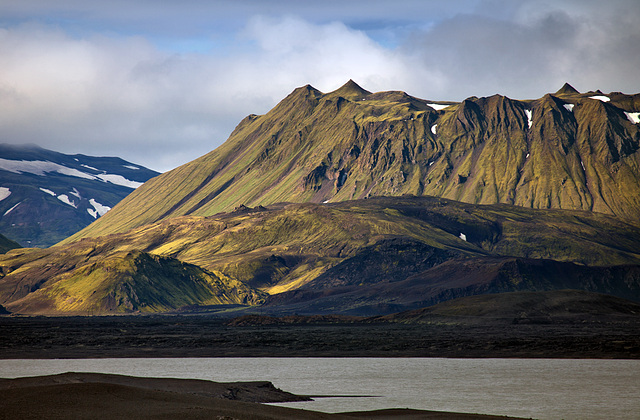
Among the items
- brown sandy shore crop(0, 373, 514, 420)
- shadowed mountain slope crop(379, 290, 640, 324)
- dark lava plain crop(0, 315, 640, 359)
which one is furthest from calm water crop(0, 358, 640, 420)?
shadowed mountain slope crop(379, 290, 640, 324)

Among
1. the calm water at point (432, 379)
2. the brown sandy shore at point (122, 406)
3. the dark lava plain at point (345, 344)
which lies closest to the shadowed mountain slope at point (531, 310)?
the dark lava plain at point (345, 344)

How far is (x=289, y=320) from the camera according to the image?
178m

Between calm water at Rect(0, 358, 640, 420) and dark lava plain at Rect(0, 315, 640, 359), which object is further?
dark lava plain at Rect(0, 315, 640, 359)

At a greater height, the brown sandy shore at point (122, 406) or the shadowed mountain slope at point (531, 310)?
the shadowed mountain slope at point (531, 310)

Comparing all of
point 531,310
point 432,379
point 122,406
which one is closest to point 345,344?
point 432,379

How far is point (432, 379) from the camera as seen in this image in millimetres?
59312

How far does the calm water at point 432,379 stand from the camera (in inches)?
1666

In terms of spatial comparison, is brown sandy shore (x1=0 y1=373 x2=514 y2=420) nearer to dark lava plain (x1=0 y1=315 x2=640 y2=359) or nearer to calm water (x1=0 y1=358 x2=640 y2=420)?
calm water (x1=0 y1=358 x2=640 y2=420)

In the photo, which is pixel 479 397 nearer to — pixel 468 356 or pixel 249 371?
pixel 249 371

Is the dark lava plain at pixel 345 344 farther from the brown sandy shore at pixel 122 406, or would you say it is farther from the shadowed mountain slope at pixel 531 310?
the brown sandy shore at pixel 122 406

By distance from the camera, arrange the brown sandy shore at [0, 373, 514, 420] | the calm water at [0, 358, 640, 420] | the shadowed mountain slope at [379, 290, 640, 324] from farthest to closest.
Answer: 1. the shadowed mountain slope at [379, 290, 640, 324]
2. the calm water at [0, 358, 640, 420]
3. the brown sandy shore at [0, 373, 514, 420]

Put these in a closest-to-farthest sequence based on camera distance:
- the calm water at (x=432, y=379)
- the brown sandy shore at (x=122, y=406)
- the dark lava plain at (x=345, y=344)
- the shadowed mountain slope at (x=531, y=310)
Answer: the brown sandy shore at (x=122, y=406), the calm water at (x=432, y=379), the dark lava plain at (x=345, y=344), the shadowed mountain slope at (x=531, y=310)

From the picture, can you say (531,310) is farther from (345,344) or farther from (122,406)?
(122,406)

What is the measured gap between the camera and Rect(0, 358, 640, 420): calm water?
42.3m
